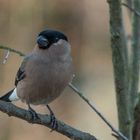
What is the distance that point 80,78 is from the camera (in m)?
8.22

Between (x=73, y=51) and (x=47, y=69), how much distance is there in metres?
5.03

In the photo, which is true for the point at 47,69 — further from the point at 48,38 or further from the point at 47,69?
the point at 48,38

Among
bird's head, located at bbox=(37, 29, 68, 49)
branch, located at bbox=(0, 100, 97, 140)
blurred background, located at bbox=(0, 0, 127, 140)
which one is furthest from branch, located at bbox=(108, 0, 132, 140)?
blurred background, located at bbox=(0, 0, 127, 140)

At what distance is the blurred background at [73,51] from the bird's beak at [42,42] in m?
3.76

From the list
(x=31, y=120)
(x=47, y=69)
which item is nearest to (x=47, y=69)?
(x=47, y=69)

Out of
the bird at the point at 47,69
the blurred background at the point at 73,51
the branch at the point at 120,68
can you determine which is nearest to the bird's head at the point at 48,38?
the bird at the point at 47,69

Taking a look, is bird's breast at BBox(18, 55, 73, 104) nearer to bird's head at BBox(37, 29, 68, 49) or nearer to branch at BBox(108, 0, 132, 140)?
bird's head at BBox(37, 29, 68, 49)

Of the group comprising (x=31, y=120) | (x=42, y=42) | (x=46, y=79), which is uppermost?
(x=42, y=42)

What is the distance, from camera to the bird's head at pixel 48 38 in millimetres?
2902

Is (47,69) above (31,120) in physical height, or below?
above

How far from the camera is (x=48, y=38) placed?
2.94 m

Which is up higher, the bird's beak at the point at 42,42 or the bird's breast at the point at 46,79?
the bird's beak at the point at 42,42

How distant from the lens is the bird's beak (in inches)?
114

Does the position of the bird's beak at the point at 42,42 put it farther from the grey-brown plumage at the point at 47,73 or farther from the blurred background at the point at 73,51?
the blurred background at the point at 73,51
